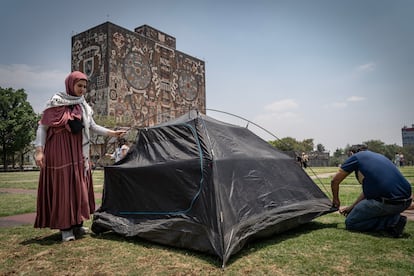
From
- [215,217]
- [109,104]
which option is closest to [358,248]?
[215,217]

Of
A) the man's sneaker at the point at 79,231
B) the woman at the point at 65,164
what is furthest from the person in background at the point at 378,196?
the man's sneaker at the point at 79,231

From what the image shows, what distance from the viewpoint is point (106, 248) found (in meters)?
3.62

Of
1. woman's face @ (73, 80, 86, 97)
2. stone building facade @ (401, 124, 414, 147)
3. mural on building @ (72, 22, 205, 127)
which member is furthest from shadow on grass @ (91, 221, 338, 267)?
stone building facade @ (401, 124, 414, 147)

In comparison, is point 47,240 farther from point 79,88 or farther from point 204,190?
point 204,190

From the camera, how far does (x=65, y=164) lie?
159 inches

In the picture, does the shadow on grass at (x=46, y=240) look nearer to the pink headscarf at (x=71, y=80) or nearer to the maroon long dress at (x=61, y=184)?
the maroon long dress at (x=61, y=184)

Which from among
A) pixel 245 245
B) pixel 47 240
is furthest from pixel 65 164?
pixel 245 245

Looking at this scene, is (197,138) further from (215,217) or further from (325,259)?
(325,259)

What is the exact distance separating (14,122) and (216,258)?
39.8 metres

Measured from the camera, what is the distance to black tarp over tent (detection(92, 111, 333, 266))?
3363 mm

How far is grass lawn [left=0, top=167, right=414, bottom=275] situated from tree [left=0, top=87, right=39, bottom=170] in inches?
1471

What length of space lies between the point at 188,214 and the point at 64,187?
1.70 metres

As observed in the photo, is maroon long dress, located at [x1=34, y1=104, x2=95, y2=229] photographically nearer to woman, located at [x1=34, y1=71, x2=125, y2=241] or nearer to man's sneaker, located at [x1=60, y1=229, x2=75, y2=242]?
woman, located at [x1=34, y1=71, x2=125, y2=241]

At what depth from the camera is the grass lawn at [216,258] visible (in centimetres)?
282
